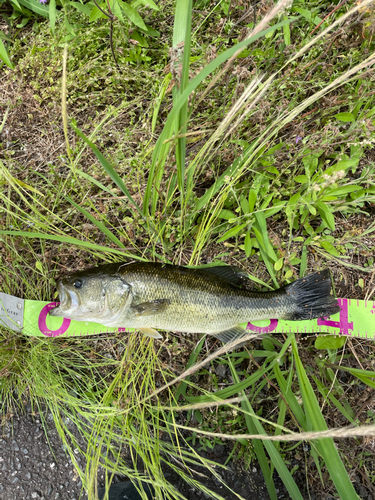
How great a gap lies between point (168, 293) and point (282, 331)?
115 cm

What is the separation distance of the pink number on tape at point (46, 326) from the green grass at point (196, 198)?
117 millimetres

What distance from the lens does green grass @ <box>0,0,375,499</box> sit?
8.83 ft

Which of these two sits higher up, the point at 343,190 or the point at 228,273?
the point at 343,190

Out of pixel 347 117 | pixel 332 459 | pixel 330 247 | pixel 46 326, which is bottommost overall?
pixel 332 459

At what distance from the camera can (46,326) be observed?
2.89 meters

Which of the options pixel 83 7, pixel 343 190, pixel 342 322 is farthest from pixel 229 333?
pixel 83 7

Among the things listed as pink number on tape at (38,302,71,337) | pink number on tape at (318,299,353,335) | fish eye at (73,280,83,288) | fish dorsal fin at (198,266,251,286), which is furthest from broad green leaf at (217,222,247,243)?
pink number on tape at (38,302,71,337)

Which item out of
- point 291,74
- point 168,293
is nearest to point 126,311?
point 168,293

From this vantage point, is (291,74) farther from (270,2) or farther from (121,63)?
(121,63)

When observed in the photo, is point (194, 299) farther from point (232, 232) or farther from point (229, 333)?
point (232, 232)

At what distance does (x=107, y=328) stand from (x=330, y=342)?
6.80 ft

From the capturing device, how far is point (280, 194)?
9.20 ft

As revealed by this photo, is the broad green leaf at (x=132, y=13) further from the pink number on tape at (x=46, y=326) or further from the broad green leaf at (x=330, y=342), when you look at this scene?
the broad green leaf at (x=330, y=342)

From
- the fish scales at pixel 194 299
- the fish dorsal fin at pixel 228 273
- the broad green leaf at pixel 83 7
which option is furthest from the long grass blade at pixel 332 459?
the broad green leaf at pixel 83 7
